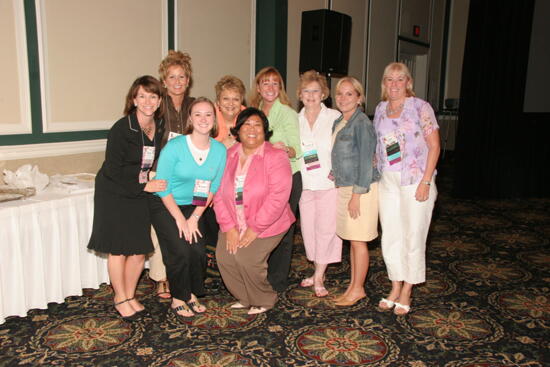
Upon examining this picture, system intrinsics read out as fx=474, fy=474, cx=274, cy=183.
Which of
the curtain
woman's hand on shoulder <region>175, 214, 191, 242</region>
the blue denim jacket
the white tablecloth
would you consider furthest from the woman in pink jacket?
the curtain

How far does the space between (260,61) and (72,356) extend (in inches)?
151

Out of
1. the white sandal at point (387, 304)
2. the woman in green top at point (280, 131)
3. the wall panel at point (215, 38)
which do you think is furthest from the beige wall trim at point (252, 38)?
the white sandal at point (387, 304)

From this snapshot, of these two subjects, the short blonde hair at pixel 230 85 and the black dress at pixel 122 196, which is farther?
the short blonde hair at pixel 230 85

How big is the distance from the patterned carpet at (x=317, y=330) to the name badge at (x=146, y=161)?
2.71ft

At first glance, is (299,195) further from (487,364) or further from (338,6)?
(338,6)

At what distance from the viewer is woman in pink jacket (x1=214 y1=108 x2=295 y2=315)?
269 centimetres

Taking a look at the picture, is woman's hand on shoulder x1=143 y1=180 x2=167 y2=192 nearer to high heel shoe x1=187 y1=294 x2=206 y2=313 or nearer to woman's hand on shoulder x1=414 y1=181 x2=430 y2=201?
high heel shoe x1=187 y1=294 x2=206 y2=313

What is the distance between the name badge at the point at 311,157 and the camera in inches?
116

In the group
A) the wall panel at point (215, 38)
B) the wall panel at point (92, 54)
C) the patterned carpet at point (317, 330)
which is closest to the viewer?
the patterned carpet at point (317, 330)

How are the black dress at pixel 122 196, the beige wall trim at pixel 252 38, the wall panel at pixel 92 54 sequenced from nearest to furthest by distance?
the black dress at pixel 122 196 < the wall panel at pixel 92 54 < the beige wall trim at pixel 252 38

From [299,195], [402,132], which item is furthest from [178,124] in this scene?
[402,132]

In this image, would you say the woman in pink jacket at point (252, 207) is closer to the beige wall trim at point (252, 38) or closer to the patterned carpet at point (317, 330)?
the patterned carpet at point (317, 330)

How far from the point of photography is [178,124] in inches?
117

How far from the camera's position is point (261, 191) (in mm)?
2697
